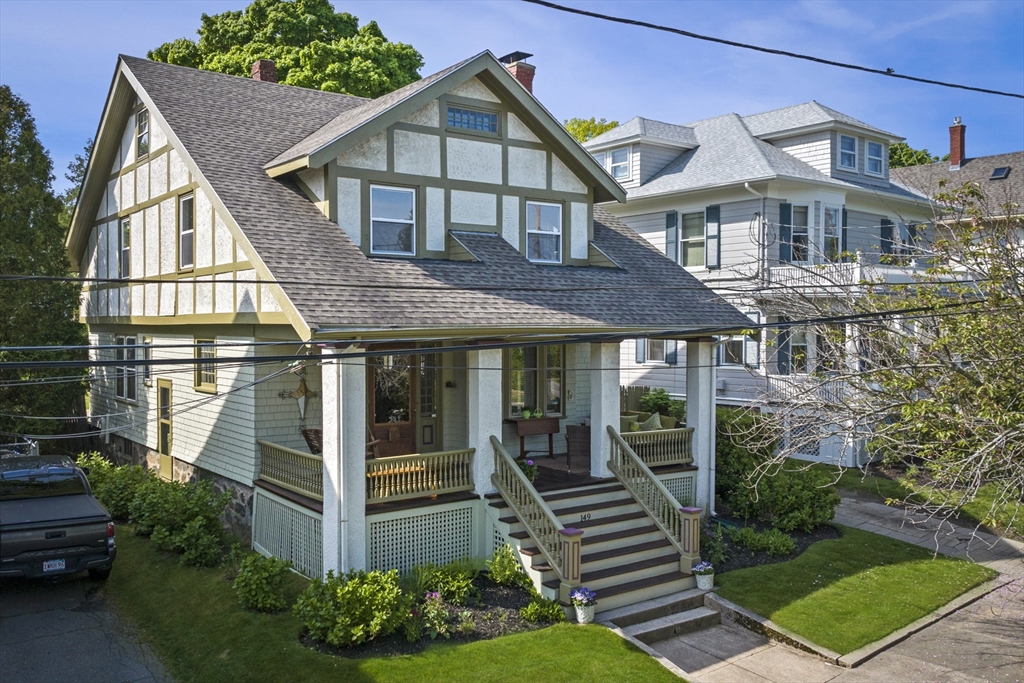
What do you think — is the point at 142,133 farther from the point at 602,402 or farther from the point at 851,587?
the point at 851,587

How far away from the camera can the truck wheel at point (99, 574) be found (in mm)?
14230

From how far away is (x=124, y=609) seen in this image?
13.5 meters

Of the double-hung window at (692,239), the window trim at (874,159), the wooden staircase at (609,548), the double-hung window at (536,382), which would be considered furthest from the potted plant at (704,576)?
the window trim at (874,159)

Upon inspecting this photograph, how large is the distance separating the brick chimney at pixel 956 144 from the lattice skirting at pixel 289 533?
34411mm

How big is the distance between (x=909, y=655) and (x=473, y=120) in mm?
12142

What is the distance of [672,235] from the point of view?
2725 centimetres

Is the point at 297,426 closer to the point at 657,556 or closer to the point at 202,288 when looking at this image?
the point at 202,288

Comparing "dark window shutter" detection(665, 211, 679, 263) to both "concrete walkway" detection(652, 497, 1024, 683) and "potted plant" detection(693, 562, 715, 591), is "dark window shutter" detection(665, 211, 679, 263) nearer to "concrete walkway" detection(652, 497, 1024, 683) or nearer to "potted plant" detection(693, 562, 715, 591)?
"potted plant" detection(693, 562, 715, 591)

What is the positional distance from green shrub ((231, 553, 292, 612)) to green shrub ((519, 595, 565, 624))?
3.65 meters

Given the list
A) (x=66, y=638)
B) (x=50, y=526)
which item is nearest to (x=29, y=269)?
→ (x=50, y=526)

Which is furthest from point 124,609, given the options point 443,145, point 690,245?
point 690,245

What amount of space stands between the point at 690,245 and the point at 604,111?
22221 millimetres

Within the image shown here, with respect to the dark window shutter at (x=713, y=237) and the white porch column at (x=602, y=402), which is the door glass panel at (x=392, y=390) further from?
the dark window shutter at (x=713, y=237)

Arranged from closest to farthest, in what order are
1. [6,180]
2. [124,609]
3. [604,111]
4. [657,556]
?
[124,609] < [657,556] < [6,180] < [604,111]
